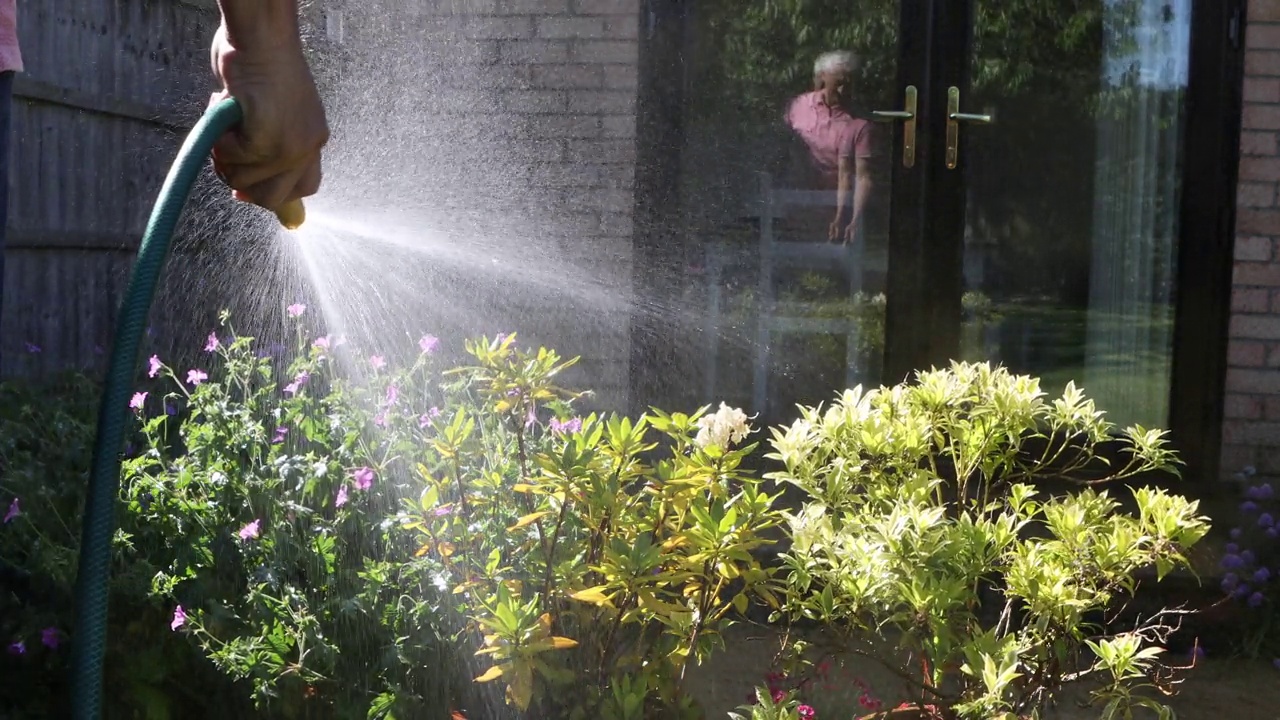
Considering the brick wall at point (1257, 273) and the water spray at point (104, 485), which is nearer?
the water spray at point (104, 485)

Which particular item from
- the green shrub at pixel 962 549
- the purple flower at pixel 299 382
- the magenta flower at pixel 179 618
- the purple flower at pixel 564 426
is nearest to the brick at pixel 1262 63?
the green shrub at pixel 962 549

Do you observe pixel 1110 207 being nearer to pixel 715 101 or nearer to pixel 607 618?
pixel 715 101

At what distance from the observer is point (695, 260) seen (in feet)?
17.7

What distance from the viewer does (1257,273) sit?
4.95 metres

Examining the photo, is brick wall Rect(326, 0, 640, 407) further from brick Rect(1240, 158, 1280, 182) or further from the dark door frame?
brick Rect(1240, 158, 1280, 182)

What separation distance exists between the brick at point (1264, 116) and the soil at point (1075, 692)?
1.82 m

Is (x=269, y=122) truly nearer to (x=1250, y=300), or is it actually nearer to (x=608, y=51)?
(x=608, y=51)

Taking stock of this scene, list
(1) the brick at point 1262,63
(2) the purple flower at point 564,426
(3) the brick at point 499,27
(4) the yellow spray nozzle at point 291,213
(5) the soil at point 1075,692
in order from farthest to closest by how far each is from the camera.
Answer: (3) the brick at point 499,27, (1) the brick at point 1262,63, (5) the soil at point 1075,692, (2) the purple flower at point 564,426, (4) the yellow spray nozzle at point 291,213

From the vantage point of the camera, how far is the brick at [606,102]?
5.21m

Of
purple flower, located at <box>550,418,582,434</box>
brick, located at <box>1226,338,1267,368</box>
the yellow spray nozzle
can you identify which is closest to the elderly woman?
brick, located at <box>1226,338,1267,368</box>

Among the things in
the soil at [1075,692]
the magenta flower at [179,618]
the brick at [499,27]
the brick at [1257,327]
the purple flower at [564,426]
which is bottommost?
the soil at [1075,692]

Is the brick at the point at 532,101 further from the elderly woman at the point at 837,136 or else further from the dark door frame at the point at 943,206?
the elderly woman at the point at 837,136

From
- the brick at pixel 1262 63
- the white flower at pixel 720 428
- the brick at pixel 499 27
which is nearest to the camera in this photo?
the white flower at pixel 720 428

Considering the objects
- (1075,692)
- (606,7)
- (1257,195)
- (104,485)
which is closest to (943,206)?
(1257,195)
